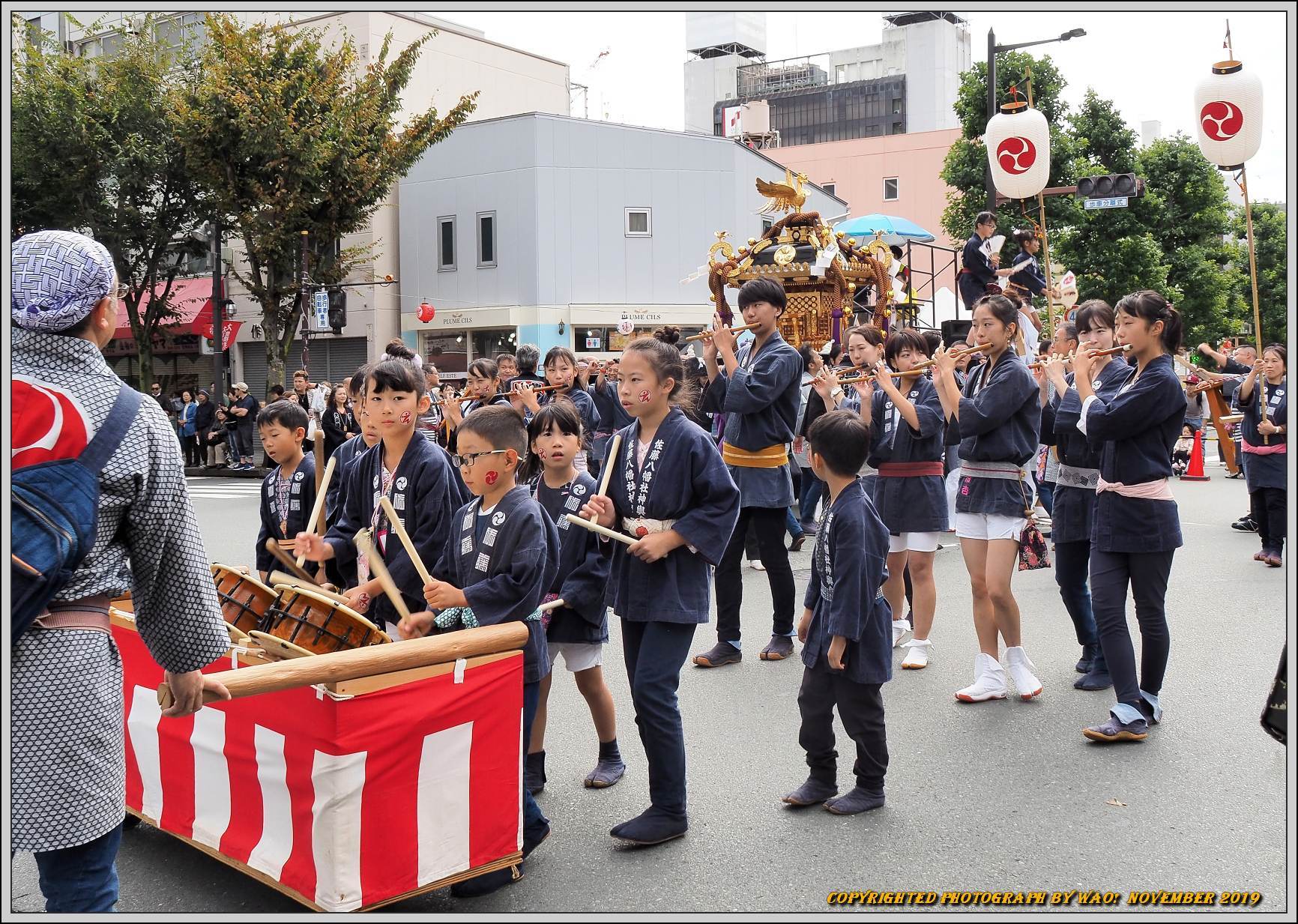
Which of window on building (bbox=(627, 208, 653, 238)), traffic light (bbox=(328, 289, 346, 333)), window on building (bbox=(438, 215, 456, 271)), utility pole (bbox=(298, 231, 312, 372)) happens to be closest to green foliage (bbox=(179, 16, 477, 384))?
utility pole (bbox=(298, 231, 312, 372))

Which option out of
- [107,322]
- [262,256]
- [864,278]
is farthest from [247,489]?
[107,322]

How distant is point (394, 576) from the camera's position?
13.2ft

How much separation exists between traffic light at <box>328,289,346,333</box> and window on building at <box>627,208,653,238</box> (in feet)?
24.1

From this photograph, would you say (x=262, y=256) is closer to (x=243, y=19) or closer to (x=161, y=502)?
(x=243, y=19)

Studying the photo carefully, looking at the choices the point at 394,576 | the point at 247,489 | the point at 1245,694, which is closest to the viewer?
the point at 394,576

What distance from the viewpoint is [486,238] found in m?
26.7

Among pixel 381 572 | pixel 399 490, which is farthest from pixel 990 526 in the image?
pixel 381 572

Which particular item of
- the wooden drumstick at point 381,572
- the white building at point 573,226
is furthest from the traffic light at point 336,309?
the wooden drumstick at point 381,572

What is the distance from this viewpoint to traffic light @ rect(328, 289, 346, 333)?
2208 cm

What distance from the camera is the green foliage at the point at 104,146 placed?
21.8 m

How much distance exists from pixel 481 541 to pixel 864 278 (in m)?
10.0

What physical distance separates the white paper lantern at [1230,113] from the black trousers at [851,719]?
688cm

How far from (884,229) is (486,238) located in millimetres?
11075

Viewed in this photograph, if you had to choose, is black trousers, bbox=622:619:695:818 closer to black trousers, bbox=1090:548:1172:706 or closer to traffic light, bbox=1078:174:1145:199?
black trousers, bbox=1090:548:1172:706
